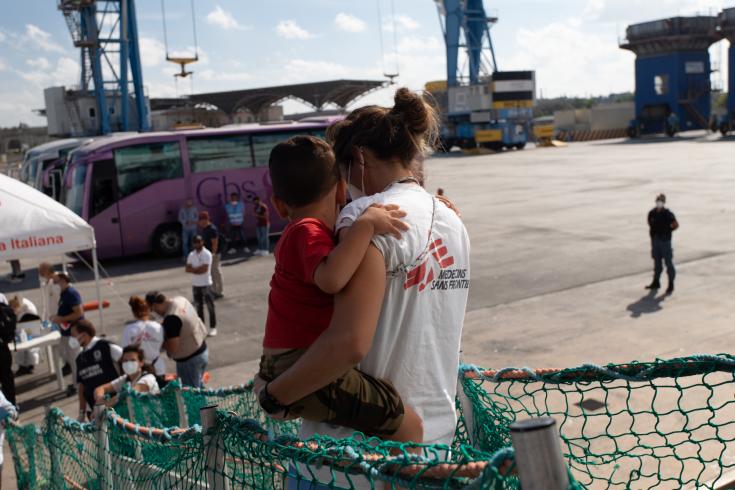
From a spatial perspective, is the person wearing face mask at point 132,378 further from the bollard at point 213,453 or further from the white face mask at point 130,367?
the bollard at point 213,453

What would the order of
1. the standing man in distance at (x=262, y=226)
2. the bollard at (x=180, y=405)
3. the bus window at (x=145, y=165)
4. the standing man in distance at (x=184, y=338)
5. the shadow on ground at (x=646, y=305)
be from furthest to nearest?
1. the bus window at (x=145, y=165)
2. the standing man in distance at (x=262, y=226)
3. the shadow on ground at (x=646, y=305)
4. the standing man in distance at (x=184, y=338)
5. the bollard at (x=180, y=405)

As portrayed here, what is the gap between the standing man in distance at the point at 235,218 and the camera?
1866 cm

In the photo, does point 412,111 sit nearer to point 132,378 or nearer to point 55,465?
point 55,465

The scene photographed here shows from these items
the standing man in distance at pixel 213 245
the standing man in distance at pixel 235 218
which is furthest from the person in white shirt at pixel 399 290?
the standing man in distance at pixel 235 218

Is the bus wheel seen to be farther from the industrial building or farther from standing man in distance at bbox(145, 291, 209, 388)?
the industrial building

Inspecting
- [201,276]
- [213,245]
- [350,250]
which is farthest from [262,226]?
[350,250]

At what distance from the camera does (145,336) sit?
7395mm

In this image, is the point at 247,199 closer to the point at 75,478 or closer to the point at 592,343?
the point at 592,343

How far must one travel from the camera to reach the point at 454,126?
55125 mm

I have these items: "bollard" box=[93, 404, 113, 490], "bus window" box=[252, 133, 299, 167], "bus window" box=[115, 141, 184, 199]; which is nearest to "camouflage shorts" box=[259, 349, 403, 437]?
"bollard" box=[93, 404, 113, 490]

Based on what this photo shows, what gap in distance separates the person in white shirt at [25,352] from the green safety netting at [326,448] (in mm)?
4049

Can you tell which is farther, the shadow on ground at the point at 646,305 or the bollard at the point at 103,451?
the shadow on ground at the point at 646,305

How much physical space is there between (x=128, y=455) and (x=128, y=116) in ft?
140

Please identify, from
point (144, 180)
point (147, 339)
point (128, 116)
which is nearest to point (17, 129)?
point (128, 116)
